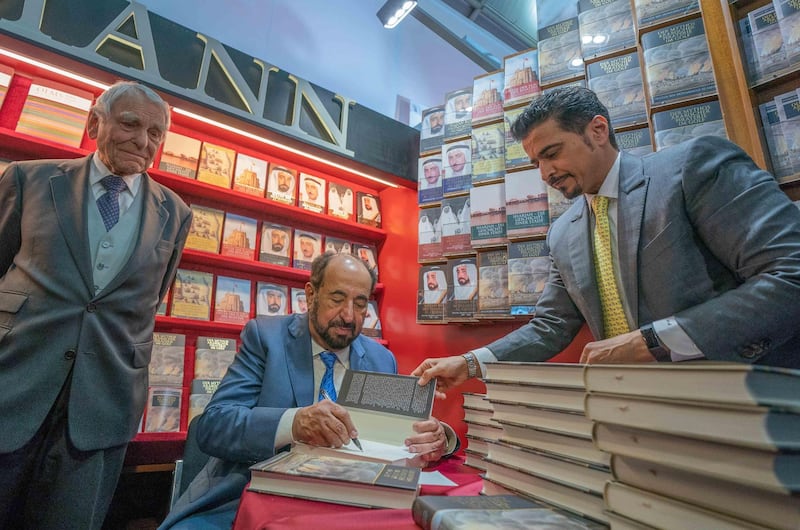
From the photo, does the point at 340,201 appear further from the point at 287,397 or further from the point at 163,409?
the point at 287,397

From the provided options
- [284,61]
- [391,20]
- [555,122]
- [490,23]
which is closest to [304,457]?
[555,122]

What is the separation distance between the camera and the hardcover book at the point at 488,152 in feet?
9.26

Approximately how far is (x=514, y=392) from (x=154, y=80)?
2.94 metres

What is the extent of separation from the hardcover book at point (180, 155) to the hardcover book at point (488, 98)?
6.93ft

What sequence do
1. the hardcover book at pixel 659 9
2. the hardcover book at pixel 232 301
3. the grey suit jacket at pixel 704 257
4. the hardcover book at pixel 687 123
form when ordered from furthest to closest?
the hardcover book at pixel 232 301, the hardcover book at pixel 659 9, the hardcover book at pixel 687 123, the grey suit jacket at pixel 704 257

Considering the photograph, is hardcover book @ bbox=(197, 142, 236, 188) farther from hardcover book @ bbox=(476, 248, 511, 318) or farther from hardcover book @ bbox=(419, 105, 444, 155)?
hardcover book @ bbox=(476, 248, 511, 318)

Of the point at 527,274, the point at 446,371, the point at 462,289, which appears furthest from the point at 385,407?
the point at 462,289

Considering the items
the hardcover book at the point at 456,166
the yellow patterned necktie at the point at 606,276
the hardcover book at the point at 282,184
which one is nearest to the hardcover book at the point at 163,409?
the hardcover book at the point at 282,184

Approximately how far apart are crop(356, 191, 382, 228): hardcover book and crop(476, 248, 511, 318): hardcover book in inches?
58.5

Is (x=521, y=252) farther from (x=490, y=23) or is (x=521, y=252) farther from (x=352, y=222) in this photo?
(x=490, y=23)

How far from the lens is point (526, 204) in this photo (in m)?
2.56

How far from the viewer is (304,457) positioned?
0.87 m

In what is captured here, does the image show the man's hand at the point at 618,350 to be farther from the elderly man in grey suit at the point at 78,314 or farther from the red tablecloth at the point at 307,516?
the elderly man in grey suit at the point at 78,314

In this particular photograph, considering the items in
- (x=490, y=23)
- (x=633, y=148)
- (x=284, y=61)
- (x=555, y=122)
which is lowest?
(x=555, y=122)
